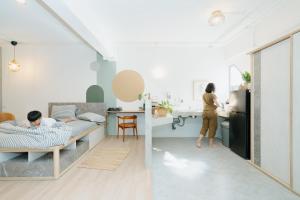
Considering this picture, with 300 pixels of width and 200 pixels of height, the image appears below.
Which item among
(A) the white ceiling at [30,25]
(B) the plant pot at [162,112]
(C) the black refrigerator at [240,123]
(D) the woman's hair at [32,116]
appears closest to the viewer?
(D) the woman's hair at [32,116]

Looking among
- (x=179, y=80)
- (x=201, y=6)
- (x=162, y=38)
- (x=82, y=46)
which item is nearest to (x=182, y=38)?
(x=162, y=38)

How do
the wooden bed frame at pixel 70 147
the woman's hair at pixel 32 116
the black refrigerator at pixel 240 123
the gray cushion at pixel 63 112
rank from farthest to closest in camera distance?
the gray cushion at pixel 63 112 → the black refrigerator at pixel 240 123 → the woman's hair at pixel 32 116 → the wooden bed frame at pixel 70 147

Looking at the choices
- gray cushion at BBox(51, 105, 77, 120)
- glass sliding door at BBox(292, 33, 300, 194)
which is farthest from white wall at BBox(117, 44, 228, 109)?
glass sliding door at BBox(292, 33, 300, 194)

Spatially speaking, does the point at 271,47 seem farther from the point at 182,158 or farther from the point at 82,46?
the point at 82,46

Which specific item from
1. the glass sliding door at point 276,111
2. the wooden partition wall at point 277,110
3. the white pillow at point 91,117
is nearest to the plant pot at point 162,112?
the wooden partition wall at point 277,110

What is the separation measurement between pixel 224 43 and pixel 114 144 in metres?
4.14

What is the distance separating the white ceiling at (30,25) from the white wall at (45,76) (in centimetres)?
35

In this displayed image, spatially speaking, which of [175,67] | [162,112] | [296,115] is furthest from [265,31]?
[175,67]

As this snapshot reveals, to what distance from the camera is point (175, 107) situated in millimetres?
5719

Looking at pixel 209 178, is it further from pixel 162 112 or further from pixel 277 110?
pixel 162 112

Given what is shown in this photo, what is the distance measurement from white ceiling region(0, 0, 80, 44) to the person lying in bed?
1786 millimetres

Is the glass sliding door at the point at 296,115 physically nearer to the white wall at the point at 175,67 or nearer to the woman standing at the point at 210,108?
the woman standing at the point at 210,108

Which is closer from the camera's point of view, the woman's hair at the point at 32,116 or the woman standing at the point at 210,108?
the woman's hair at the point at 32,116

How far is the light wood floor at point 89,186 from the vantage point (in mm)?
2311
